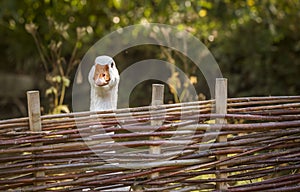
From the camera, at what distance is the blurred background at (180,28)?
5.30m

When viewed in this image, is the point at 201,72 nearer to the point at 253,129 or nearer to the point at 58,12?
the point at 58,12

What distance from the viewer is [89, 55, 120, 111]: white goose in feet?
7.52

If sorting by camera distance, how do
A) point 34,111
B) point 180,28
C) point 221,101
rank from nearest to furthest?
point 34,111
point 221,101
point 180,28

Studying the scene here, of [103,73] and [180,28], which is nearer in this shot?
[103,73]

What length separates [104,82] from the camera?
228 centimetres

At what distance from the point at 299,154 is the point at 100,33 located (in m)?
4.32

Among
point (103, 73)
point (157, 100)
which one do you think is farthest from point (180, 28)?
point (157, 100)

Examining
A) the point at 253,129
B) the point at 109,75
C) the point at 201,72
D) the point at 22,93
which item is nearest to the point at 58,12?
the point at 201,72

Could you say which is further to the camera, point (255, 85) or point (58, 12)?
point (255, 85)

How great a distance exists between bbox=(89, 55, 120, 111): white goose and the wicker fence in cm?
22

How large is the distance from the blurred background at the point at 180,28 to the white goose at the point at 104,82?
8.06 ft

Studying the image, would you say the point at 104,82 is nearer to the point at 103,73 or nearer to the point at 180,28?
the point at 103,73

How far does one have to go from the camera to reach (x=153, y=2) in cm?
541

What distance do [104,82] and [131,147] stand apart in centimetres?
32
